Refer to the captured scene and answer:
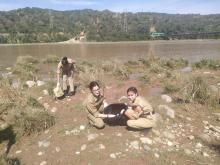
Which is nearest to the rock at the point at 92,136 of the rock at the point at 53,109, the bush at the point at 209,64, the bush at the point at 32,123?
the bush at the point at 32,123

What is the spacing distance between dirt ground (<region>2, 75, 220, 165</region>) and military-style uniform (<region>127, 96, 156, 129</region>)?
0.48 ft

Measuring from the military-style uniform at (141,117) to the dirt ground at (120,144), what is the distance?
0.15 meters

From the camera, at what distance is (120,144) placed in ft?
20.0

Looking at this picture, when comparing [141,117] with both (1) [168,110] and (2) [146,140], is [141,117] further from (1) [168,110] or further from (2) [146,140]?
(1) [168,110]

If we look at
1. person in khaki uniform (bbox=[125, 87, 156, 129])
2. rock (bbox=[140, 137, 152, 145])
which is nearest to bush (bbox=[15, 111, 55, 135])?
person in khaki uniform (bbox=[125, 87, 156, 129])

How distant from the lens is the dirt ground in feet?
18.8

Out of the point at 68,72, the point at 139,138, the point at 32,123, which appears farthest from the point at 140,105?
the point at 68,72

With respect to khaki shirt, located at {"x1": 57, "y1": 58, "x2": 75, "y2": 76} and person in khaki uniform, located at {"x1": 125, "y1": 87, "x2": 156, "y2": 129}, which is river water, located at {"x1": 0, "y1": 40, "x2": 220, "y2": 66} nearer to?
khaki shirt, located at {"x1": 57, "y1": 58, "x2": 75, "y2": 76}

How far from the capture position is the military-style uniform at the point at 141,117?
652 centimetres

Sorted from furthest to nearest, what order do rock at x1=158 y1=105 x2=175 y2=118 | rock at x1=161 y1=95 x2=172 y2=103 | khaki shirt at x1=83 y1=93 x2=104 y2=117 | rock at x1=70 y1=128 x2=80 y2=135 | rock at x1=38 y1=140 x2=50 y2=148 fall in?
rock at x1=161 y1=95 x2=172 y2=103, rock at x1=158 y1=105 x2=175 y2=118, khaki shirt at x1=83 y1=93 x2=104 y2=117, rock at x1=70 y1=128 x2=80 y2=135, rock at x1=38 y1=140 x2=50 y2=148

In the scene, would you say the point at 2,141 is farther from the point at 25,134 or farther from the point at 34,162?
the point at 34,162

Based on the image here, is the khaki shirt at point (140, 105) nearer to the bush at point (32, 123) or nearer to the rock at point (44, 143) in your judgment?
the rock at point (44, 143)

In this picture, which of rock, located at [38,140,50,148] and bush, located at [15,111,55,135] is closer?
rock, located at [38,140,50,148]

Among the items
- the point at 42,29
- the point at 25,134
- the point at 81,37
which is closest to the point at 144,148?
the point at 25,134
